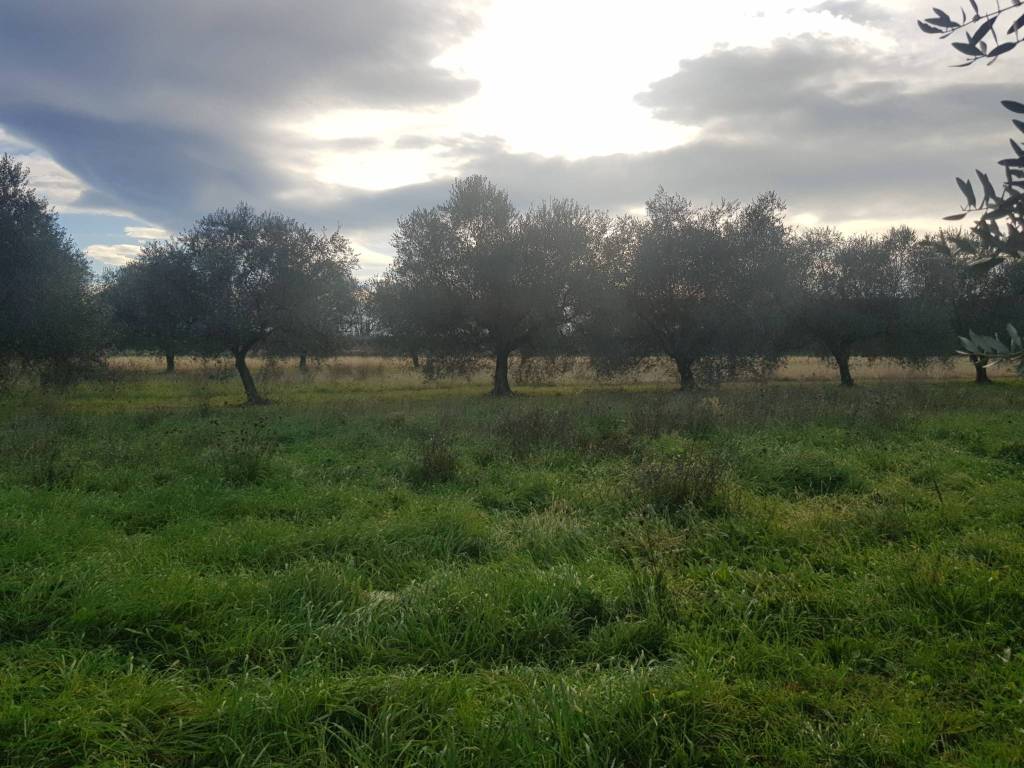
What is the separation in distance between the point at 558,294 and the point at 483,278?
3.24m

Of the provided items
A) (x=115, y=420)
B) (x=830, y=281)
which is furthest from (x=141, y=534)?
(x=830, y=281)

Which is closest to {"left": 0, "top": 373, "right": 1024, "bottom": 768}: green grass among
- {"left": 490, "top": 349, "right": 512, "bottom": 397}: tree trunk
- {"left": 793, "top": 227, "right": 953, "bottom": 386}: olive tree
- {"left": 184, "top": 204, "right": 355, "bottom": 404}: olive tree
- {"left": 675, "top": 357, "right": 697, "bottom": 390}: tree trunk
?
{"left": 184, "top": 204, "right": 355, "bottom": 404}: olive tree

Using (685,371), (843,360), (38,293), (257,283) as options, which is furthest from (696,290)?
(38,293)

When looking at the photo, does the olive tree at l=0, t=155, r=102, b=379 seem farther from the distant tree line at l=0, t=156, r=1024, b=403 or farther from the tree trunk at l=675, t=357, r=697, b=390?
the tree trunk at l=675, t=357, r=697, b=390

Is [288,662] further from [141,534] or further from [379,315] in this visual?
[379,315]

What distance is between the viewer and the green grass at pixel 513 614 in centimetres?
318

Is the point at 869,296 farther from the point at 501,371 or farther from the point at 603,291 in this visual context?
the point at 501,371

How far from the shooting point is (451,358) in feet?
94.7

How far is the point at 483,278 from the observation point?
27156 mm

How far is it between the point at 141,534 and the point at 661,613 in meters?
4.94

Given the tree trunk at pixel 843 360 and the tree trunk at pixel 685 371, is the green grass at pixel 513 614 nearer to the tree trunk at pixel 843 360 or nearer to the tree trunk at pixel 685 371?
the tree trunk at pixel 685 371

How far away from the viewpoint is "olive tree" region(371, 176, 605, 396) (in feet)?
88.9

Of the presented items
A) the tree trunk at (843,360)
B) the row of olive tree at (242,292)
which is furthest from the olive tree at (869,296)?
the row of olive tree at (242,292)

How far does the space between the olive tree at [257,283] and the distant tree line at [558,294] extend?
5 cm
